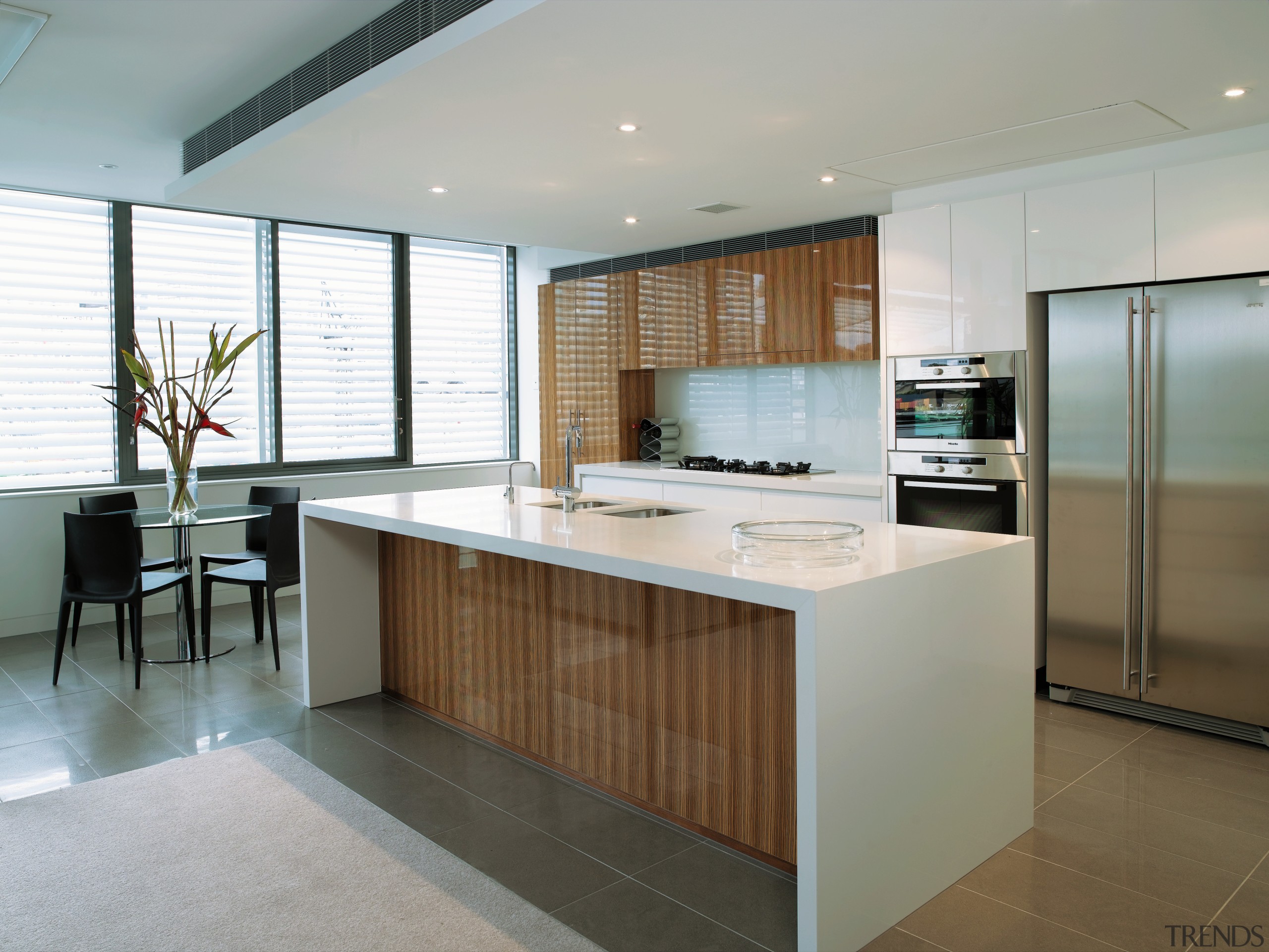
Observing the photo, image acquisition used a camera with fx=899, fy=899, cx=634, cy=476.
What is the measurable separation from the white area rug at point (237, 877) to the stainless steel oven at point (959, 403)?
316cm

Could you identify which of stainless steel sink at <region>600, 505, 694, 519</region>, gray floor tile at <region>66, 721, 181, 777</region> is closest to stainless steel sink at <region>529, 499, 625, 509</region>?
stainless steel sink at <region>600, 505, 694, 519</region>

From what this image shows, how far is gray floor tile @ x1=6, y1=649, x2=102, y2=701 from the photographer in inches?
173

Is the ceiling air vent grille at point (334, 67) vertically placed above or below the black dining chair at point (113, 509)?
above

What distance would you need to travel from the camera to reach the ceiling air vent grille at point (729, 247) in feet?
17.8

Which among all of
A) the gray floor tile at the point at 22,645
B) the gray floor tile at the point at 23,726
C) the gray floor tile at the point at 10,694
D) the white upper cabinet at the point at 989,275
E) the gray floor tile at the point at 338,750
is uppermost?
the white upper cabinet at the point at 989,275

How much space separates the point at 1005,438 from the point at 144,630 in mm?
5160

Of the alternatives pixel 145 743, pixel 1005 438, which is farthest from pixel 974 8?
pixel 145 743

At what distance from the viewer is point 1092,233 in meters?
4.05

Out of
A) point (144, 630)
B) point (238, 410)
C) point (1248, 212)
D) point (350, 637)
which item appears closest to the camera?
point (1248, 212)

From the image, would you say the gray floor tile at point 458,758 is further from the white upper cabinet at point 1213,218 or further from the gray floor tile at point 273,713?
the white upper cabinet at point 1213,218

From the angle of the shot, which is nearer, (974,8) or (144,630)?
(974,8)

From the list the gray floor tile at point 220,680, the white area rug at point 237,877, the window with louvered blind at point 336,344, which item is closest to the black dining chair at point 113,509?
the gray floor tile at point 220,680

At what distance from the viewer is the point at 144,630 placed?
5.62m

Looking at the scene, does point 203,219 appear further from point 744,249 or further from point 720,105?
point 720,105
